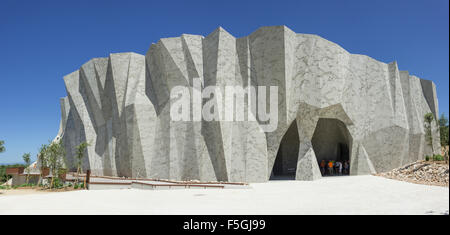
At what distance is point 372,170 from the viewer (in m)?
21.2

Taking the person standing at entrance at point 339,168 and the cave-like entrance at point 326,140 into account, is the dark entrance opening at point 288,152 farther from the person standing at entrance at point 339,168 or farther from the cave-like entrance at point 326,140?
the person standing at entrance at point 339,168

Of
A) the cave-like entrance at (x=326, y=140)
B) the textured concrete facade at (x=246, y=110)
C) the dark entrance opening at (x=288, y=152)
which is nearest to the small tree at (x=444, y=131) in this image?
the textured concrete facade at (x=246, y=110)

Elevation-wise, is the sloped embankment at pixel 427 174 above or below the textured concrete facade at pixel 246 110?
below

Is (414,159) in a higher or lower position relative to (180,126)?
lower

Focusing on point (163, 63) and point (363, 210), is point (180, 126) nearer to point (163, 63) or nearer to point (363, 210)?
point (163, 63)

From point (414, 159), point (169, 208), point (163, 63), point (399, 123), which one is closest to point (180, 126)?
point (163, 63)

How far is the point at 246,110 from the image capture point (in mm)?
18750

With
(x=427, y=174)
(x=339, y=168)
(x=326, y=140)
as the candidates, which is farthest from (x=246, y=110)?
(x=427, y=174)

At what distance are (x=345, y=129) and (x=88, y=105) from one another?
2350cm

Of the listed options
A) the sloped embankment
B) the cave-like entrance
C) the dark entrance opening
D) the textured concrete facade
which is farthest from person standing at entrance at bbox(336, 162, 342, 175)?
the sloped embankment

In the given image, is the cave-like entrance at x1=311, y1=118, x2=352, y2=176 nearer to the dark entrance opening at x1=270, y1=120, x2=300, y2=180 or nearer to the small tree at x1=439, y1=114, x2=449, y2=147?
the dark entrance opening at x1=270, y1=120, x2=300, y2=180

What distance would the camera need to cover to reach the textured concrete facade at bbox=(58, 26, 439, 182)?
18547mm

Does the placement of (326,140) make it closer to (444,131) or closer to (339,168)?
(339,168)

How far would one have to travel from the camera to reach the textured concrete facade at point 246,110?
60.8ft
